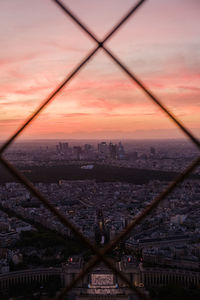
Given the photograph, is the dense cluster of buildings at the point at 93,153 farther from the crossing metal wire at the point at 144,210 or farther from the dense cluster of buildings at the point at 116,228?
the crossing metal wire at the point at 144,210

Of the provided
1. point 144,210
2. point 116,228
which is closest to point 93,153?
point 116,228

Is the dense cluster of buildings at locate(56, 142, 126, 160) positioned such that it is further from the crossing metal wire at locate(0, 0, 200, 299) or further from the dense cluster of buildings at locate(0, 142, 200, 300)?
the crossing metal wire at locate(0, 0, 200, 299)

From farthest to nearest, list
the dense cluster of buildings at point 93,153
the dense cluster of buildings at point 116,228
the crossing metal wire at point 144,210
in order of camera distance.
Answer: the dense cluster of buildings at point 93,153 < the dense cluster of buildings at point 116,228 < the crossing metal wire at point 144,210

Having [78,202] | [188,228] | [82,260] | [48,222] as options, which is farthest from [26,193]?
[82,260]

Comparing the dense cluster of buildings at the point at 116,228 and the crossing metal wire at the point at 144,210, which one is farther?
the dense cluster of buildings at the point at 116,228

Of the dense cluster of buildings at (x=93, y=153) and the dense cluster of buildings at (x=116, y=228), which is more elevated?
the dense cluster of buildings at (x=93, y=153)

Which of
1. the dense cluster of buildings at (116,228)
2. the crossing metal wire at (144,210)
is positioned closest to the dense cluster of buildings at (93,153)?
the dense cluster of buildings at (116,228)

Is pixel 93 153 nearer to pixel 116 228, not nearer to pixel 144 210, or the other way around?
pixel 116 228

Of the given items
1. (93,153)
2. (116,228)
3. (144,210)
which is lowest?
(144,210)

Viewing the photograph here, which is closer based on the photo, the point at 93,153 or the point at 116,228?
the point at 116,228

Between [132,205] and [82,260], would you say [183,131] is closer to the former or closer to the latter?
[82,260]

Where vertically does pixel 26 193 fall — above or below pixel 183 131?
above
